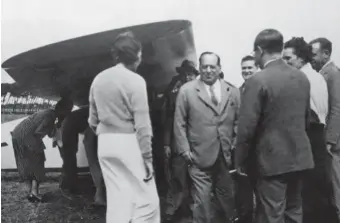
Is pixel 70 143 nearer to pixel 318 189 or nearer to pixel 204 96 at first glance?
pixel 204 96

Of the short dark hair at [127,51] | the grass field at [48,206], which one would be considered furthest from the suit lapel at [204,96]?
the grass field at [48,206]

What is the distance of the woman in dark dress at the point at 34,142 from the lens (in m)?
2.32

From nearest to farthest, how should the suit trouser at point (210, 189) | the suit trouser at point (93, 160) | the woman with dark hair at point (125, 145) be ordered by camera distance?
the woman with dark hair at point (125, 145) < the suit trouser at point (210, 189) < the suit trouser at point (93, 160)

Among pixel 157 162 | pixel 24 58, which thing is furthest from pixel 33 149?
pixel 157 162

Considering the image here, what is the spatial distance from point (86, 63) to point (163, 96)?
553 mm

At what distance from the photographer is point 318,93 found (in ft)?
6.84

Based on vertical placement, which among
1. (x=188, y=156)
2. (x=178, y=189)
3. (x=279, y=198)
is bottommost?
(x=178, y=189)

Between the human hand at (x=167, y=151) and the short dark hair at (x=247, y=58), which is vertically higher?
the short dark hair at (x=247, y=58)

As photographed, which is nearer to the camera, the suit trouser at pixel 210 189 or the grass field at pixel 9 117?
the suit trouser at pixel 210 189

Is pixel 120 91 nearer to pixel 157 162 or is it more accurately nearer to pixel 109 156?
pixel 109 156

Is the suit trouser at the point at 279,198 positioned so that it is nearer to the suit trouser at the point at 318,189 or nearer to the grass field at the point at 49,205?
the suit trouser at the point at 318,189

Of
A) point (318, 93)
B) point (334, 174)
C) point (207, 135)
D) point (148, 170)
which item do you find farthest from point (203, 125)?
point (334, 174)

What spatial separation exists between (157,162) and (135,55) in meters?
0.77

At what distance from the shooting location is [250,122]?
1579mm
